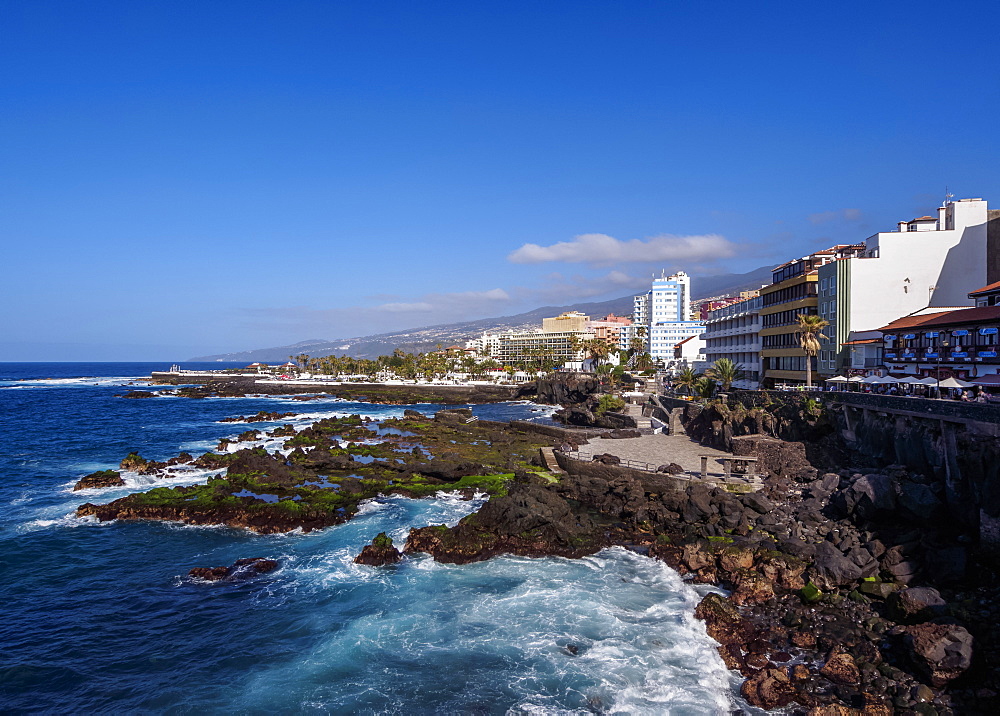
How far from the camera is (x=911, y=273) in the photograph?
44.9m

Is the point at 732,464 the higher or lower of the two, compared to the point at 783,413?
lower

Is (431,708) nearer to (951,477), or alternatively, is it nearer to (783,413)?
(951,477)

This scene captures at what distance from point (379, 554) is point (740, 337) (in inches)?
2083

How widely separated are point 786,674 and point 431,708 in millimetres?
10254

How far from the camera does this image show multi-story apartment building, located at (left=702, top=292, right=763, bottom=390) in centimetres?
6112

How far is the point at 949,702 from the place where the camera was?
1500cm

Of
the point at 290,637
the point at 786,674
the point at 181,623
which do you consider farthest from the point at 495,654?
the point at 181,623

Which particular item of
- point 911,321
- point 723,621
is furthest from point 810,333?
point 723,621

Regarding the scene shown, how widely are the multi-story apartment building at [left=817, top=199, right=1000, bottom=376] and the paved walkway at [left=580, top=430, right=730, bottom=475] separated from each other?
1370 cm

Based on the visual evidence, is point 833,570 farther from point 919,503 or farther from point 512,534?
point 512,534

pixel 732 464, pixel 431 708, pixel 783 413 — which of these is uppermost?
pixel 783 413

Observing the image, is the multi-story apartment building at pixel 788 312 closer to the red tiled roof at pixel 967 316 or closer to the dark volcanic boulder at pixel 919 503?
the red tiled roof at pixel 967 316

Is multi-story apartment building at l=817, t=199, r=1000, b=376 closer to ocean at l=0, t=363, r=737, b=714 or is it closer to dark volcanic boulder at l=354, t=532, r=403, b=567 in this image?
ocean at l=0, t=363, r=737, b=714

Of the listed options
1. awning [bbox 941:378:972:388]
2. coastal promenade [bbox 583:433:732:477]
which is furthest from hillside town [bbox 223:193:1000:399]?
coastal promenade [bbox 583:433:732:477]
